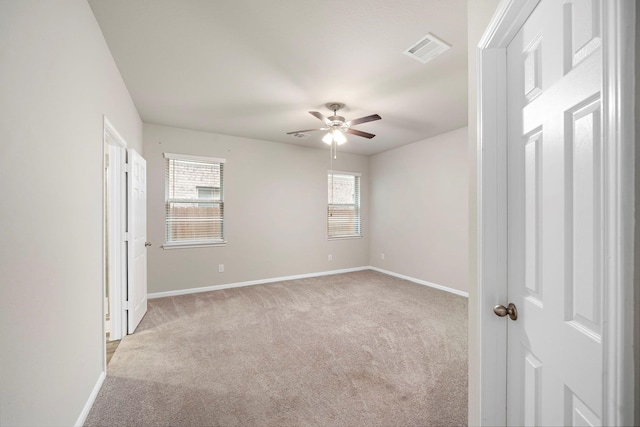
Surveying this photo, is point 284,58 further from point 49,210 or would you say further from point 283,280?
point 283,280

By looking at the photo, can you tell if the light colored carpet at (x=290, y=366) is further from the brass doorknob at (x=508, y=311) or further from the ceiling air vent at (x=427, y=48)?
the ceiling air vent at (x=427, y=48)

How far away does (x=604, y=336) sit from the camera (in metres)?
0.59

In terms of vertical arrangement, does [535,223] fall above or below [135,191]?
below

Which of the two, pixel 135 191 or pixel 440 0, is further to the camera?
pixel 135 191

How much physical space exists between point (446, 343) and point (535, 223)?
2304 millimetres

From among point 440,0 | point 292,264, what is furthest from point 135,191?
point 440,0

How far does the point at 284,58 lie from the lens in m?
2.46

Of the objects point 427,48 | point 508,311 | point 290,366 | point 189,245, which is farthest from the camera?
point 189,245

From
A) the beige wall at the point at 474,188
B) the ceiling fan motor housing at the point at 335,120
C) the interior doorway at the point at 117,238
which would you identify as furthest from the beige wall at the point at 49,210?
the ceiling fan motor housing at the point at 335,120

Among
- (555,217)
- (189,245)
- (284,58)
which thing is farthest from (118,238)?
(555,217)

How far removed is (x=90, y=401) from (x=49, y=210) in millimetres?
1429

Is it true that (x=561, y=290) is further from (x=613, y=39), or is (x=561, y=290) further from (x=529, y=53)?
(x=529, y=53)

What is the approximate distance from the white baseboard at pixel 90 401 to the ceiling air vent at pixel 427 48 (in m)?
3.55

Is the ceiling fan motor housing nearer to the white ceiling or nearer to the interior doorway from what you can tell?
the white ceiling
